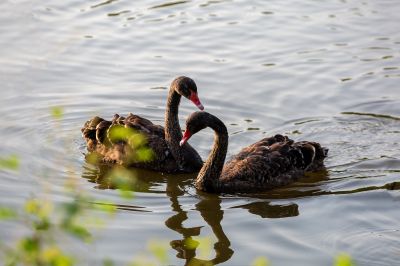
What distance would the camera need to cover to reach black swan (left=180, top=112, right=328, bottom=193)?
922 centimetres

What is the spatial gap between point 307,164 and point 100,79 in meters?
3.56

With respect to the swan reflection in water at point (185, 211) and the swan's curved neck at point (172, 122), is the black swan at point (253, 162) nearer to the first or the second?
the swan reflection in water at point (185, 211)

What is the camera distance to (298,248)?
25.6 feet

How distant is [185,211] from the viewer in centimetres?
888

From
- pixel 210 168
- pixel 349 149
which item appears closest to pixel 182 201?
pixel 210 168

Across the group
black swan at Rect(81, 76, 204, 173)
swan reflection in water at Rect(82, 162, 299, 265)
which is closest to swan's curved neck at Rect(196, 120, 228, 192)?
swan reflection in water at Rect(82, 162, 299, 265)

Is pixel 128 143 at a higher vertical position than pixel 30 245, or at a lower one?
lower

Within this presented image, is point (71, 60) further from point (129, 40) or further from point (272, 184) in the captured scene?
point (272, 184)

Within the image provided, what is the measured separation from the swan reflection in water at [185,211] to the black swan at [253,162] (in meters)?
0.21

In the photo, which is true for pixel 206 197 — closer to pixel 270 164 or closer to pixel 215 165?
pixel 215 165

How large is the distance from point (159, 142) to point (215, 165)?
3.30 feet

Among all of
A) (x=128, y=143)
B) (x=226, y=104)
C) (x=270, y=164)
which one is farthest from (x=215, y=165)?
(x=226, y=104)

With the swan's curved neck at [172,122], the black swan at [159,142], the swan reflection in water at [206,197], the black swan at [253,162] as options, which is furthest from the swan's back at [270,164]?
the swan's curved neck at [172,122]

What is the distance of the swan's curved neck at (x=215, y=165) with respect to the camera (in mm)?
9242
